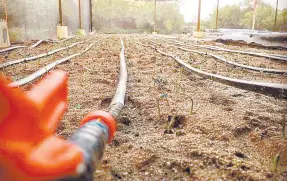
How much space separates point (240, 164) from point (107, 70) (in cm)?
279

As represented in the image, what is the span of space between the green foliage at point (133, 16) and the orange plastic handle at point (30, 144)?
85.0 ft

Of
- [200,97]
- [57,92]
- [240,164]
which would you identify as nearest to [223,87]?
[200,97]

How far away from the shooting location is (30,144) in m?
0.54

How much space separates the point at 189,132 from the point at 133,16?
29593 mm

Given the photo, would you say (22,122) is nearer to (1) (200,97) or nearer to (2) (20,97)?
(2) (20,97)

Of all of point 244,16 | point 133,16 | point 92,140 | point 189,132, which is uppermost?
point 244,16

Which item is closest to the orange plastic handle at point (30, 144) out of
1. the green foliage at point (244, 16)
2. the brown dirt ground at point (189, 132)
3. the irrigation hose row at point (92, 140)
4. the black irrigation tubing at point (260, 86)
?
the irrigation hose row at point (92, 140)

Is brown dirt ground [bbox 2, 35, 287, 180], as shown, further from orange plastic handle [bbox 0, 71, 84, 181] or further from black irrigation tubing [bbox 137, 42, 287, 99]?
orange plastic handle [bbox 0, 71, 84, 181]

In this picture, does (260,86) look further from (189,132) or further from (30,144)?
(30,144)

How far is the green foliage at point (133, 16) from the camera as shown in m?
26.7

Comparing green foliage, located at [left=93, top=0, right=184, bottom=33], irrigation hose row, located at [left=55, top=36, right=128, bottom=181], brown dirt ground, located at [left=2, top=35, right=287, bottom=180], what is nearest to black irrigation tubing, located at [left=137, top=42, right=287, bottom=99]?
brown dirt ground, located at [left=2, top=35, right=287, bottom=180]

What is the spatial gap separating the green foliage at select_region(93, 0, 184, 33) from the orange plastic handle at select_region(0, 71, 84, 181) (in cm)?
2592

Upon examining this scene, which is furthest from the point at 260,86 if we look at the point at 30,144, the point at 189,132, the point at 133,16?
the point at 133,16

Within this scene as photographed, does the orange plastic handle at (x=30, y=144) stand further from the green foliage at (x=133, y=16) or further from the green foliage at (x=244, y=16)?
the green foliage at (x=244, y=16)
